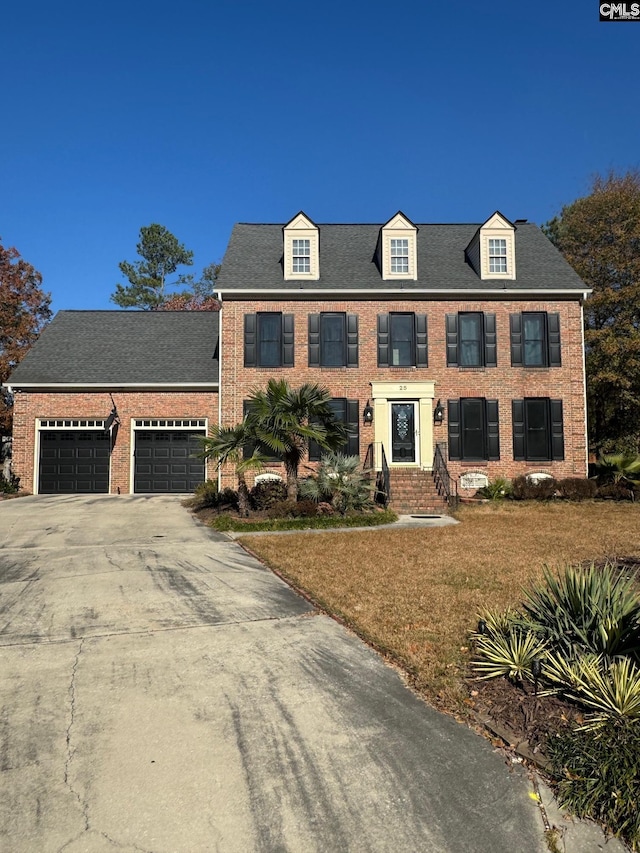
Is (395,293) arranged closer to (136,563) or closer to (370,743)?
(136,563)

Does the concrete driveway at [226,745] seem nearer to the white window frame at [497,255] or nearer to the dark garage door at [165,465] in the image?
the dark garage door at [165,465]

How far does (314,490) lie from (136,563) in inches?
240

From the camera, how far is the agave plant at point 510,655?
4015 millimetres

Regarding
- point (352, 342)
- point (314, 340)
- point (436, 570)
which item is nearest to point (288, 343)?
point (314, 340)

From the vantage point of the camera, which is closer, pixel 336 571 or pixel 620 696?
pixel 620 696

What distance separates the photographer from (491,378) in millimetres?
19156

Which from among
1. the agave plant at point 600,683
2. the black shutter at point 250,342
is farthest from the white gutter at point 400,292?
the agave plant at point 600,683

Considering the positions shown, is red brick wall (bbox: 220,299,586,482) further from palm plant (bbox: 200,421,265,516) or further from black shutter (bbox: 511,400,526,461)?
palm plant (bbox: 200,421,265,516)

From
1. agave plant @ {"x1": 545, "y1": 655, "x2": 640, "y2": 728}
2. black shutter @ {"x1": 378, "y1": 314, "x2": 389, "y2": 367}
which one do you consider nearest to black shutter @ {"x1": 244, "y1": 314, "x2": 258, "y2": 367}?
black shutter @ {"x1": 378, "y1": 314, "x2": 389, "y2": 367}

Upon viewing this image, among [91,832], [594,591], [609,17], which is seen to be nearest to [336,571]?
[594,591]

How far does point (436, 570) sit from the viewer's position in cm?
786

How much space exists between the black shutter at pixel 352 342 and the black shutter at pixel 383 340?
0.81 m

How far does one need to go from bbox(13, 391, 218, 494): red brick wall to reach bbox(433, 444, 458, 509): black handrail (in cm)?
817

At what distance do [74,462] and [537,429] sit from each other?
16820mm
